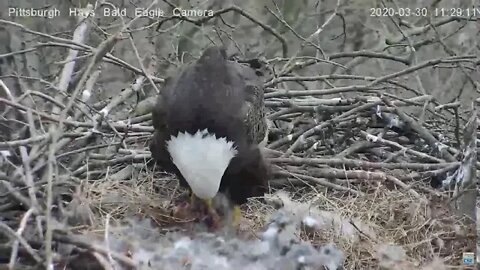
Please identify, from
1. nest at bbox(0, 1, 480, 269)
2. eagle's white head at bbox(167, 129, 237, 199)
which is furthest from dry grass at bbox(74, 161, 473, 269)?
eagle's white head at bbox(167, 129, 237, 199)

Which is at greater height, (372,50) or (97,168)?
(372,50)

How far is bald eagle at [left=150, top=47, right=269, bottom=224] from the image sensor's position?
1562 mm

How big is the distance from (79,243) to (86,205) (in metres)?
0.26

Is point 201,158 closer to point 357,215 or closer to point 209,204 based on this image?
point 209,204

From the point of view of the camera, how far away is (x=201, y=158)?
154 cm

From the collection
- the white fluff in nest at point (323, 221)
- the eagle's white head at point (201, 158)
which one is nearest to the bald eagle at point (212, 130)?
the eagle's white head at point (201, 158)

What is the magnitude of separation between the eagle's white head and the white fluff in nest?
Answer: 0.19m

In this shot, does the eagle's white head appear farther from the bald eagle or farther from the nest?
the nest

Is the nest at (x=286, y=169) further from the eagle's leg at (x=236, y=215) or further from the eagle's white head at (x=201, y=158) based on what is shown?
the eagle's white head at (x=201, y=158)

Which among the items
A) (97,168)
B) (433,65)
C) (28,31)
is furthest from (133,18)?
(433,65)

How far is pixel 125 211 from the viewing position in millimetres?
1622

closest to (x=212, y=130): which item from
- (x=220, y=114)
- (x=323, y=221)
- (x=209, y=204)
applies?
(x=220, y=114)

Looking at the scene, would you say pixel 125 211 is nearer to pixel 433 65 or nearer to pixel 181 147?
pixel 181 147

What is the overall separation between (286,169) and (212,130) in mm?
374
